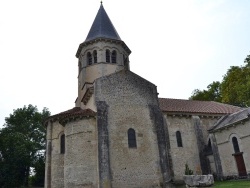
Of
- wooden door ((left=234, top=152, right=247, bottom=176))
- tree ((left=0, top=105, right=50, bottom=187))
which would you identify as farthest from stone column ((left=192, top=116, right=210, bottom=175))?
tree ((left=0, top=105, right=50, bottom=187))

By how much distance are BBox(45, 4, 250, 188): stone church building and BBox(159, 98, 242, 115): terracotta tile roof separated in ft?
0.39

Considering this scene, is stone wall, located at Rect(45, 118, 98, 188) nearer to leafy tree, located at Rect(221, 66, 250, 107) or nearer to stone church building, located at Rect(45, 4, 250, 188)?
stone church building, located at Rect(45, 4, 250, 188)

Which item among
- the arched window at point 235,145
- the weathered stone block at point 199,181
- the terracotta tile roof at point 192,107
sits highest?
the terracotta tile roof at point 192,107

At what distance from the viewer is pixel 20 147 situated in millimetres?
31531

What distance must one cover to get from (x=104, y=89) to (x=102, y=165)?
5966 mm

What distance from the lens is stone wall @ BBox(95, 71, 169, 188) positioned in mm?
18016

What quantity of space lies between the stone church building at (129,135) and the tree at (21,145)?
41.2 ft

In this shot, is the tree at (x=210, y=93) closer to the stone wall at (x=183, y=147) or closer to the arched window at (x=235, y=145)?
the stone wall at (x=183, y=147)

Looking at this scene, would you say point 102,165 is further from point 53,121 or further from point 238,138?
point 238,138

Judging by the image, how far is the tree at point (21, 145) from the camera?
30484 mm

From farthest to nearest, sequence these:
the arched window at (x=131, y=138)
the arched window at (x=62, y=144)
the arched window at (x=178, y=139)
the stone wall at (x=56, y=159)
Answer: the arched window at (x=178, y=139) < the arched window at (x=62, y=144) < the stone wall at (x=56, y=159) < the arched window at (x=131, y=138)

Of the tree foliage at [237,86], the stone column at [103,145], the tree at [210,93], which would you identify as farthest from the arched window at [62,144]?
the tree at [210,93]

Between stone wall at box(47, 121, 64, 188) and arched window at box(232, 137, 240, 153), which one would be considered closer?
stone wall at box(47, 121, 64, 188)

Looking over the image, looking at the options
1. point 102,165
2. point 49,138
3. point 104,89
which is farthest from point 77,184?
point 104,89
